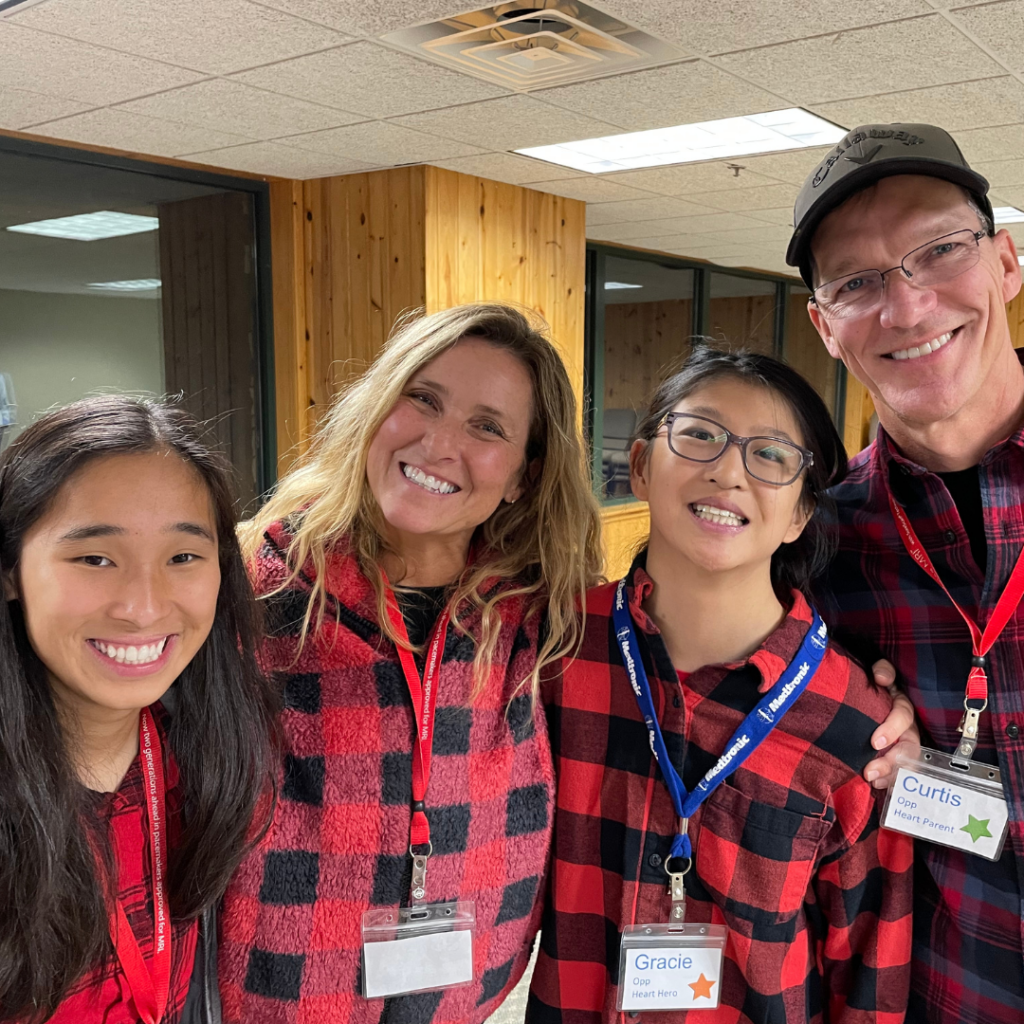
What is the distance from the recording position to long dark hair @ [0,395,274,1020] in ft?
3.58

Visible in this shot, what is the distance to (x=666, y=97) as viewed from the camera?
3146mm

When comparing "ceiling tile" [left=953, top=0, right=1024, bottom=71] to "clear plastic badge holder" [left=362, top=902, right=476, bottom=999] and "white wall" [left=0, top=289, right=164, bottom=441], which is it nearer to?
"clear plastic badge holder" [left=362, top=902, right=476, bottom=999]

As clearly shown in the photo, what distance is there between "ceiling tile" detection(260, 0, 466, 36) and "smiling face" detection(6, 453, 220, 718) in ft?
5.39

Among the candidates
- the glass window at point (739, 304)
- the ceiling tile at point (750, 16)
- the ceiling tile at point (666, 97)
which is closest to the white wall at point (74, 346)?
the ceiling tile at point (666, 97)

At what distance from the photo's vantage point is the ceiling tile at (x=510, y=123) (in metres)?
3.31

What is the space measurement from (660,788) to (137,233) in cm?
386

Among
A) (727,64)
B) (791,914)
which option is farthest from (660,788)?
(727,64)

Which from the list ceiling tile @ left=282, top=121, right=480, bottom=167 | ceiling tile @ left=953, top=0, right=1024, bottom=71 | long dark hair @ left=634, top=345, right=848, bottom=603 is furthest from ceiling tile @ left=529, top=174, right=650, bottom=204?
long dark hair @ left=634, top=345, right=848, bottom=603

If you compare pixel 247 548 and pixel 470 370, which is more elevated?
pixel 470 370

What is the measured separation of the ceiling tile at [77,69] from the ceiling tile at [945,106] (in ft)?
7.00

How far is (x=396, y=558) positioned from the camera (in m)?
1.62

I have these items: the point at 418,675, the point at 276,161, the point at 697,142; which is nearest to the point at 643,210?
the point at 697,142

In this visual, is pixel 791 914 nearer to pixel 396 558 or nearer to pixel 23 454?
pixel 396 558

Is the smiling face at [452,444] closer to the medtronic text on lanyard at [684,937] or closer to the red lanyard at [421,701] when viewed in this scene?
the red lanyard at [421,701]
